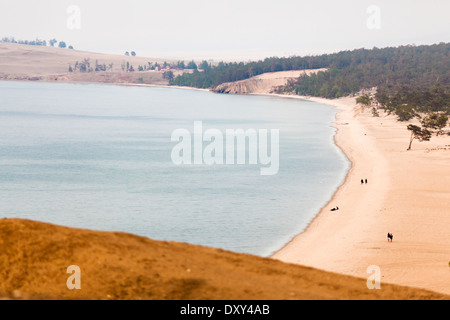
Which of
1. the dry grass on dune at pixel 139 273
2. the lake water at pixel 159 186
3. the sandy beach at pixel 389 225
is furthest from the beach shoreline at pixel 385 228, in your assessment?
the dry grass on dune at pixel 139 273

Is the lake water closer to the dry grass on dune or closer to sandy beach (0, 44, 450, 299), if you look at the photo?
sandy beach (0, 44, 450, 299)

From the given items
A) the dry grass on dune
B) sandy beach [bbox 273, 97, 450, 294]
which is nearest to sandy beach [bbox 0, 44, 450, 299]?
sandy beach [bbox 273, 97, 450, 294]

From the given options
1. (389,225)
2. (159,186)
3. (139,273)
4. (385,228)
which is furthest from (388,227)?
(159,186)

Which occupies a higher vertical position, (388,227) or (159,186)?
(388,227)

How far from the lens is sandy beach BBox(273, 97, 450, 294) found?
1332 inches

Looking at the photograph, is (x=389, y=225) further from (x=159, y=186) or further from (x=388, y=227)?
(x=159, y=186)

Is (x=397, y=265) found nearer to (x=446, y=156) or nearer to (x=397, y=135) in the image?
(x=446, y=156)

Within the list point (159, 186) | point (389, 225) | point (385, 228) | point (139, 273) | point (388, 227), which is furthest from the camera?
point (159, 186)

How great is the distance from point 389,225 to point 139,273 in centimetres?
2831

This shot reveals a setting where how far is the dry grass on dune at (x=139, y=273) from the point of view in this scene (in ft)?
55.7

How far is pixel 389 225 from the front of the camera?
42.7 m

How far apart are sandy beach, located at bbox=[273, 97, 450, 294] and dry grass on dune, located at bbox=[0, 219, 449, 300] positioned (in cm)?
1336
